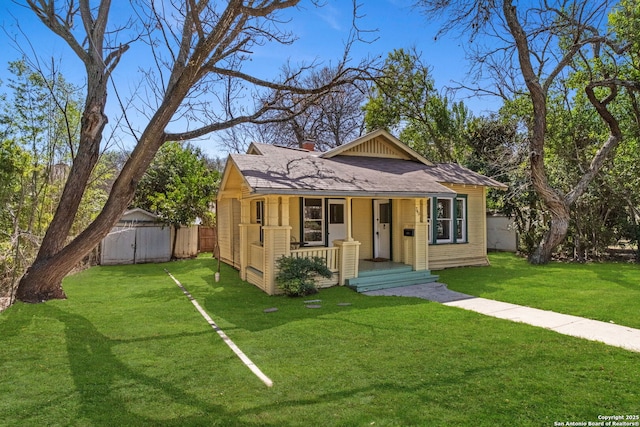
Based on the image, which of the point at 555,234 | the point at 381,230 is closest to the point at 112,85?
the point at 381,230

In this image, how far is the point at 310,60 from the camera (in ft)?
36.2

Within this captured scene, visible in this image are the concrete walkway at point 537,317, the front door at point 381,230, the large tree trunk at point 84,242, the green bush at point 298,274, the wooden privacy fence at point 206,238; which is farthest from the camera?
the wooden privacy fence at point 206,238

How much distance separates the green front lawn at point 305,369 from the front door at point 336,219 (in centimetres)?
402

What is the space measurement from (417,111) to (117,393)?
18.6 meters

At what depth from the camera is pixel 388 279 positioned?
9.66m

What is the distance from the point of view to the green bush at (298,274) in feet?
27.1

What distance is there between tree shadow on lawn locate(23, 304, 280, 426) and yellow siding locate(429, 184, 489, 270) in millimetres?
9601

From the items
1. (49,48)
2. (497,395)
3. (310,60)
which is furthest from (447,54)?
(497,395)

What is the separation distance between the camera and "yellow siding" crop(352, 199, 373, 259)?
11.7 meters

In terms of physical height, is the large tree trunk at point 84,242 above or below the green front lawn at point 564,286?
above

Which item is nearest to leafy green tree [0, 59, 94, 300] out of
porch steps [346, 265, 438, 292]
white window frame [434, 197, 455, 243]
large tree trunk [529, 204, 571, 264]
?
porch steps [346, 265, 438, 292]

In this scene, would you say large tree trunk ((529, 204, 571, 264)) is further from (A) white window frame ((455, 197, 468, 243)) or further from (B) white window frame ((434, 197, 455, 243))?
(B) white window frame ((434, 197, 455, 243))

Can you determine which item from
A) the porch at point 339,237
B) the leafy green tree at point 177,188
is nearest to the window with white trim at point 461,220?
the porch at point 339,237

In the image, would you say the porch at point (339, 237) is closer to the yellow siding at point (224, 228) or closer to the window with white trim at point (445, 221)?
the yellow siding at point (224, 228)
